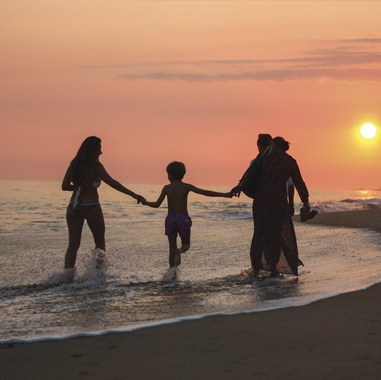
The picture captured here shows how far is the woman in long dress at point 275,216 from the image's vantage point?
6.30 meters

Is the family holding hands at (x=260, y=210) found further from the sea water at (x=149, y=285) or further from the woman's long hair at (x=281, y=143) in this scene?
the sea water at (x=149, y=285)

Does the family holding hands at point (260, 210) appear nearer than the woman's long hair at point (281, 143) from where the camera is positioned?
Yes

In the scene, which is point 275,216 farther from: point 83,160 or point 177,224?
point 83,160

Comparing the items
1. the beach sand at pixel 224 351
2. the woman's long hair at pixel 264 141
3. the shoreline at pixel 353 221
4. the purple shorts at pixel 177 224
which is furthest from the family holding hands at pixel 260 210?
the shoreline at pixel 353 221

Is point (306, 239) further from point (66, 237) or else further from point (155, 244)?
point (66, 237)

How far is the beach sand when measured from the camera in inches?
113

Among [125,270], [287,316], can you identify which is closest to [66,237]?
[125,270]

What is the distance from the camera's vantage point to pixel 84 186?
6.32 meters

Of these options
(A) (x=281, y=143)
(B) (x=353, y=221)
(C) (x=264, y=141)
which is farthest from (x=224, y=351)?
(B) (x=353, y=221)

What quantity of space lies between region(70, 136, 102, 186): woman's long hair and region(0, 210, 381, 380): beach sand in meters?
2.98

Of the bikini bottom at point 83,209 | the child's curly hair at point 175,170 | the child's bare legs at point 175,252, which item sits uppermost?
the child's curly hair at point 175,170

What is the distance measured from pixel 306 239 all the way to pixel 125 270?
5.59 metres

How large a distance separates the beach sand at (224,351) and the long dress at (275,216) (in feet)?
7.35

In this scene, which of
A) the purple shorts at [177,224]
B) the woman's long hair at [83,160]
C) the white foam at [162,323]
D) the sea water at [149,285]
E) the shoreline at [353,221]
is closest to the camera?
the white foam at [162,323]
